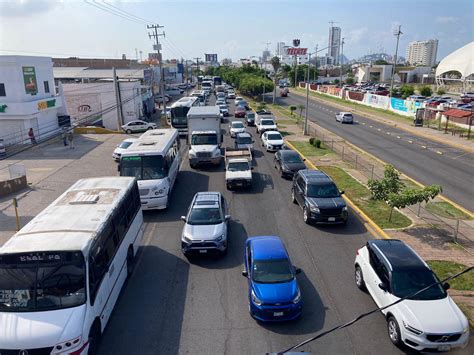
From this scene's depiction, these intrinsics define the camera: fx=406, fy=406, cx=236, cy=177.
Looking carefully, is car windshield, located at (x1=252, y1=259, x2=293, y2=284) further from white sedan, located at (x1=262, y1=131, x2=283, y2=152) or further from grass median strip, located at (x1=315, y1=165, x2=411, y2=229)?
white sedan, located at (x1=262, y1=131, x2=283, y2=152)

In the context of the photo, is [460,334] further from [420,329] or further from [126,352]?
[126,352]

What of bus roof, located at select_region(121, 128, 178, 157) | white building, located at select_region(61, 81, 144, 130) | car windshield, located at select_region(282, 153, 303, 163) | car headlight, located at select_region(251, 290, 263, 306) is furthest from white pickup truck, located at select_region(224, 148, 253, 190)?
white building, located at select_region(61, 81, 144, 130)

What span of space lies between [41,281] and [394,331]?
8.89m

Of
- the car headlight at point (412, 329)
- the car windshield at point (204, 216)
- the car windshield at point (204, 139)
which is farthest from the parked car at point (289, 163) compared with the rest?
the car headlight at point (412, 329)

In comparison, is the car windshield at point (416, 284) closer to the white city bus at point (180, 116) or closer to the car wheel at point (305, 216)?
the car wheel at point (305, 216)

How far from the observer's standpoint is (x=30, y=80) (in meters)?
39.6

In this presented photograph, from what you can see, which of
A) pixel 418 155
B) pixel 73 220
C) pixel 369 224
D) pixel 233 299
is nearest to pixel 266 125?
pixel 418 155

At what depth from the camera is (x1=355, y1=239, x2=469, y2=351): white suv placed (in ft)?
32.3

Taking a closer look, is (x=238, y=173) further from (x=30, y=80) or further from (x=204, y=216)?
(x=30, y=80)

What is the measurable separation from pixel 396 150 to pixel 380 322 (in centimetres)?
2675

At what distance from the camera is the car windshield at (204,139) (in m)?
29.9

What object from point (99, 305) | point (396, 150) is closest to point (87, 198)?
point (99, 305)

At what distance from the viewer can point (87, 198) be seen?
13.2 metres

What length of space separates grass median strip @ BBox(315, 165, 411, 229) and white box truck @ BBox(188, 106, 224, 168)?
27.2ft
